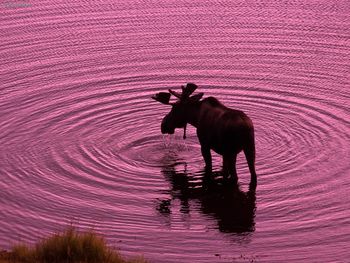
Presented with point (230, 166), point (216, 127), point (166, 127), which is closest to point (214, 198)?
point (230, 166)

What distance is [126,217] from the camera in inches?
743

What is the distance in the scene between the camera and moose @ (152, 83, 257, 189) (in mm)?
19406

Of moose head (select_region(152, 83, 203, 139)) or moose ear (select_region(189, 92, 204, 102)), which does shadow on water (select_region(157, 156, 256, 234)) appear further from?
moose ear (select_region(189, 92, 204, 102))

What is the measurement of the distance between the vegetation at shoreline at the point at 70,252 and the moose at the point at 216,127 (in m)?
4.13

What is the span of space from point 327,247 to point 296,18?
47.9 feet

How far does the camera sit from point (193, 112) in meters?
21.6

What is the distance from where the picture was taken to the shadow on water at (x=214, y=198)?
18.9 m

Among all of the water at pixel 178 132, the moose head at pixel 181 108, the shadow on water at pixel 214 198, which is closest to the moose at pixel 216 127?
the moose head at pixel 181 108

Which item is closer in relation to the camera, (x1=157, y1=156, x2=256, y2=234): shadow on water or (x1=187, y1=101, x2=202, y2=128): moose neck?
(x1=157, y1=156, x2=256, y2=234): shadow on water

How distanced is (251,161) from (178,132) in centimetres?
395

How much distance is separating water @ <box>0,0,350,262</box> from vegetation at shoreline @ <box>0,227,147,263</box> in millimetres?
1332

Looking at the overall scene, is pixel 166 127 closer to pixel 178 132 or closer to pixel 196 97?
pixel 196 97

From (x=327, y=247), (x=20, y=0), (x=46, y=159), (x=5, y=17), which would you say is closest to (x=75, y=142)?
(x=46, y=159)

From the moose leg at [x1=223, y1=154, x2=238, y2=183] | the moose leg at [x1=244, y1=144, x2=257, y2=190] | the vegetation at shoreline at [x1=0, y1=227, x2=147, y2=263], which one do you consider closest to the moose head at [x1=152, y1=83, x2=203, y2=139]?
the moose leg at [x1=223, y1=154, x2=238, y2=183]
